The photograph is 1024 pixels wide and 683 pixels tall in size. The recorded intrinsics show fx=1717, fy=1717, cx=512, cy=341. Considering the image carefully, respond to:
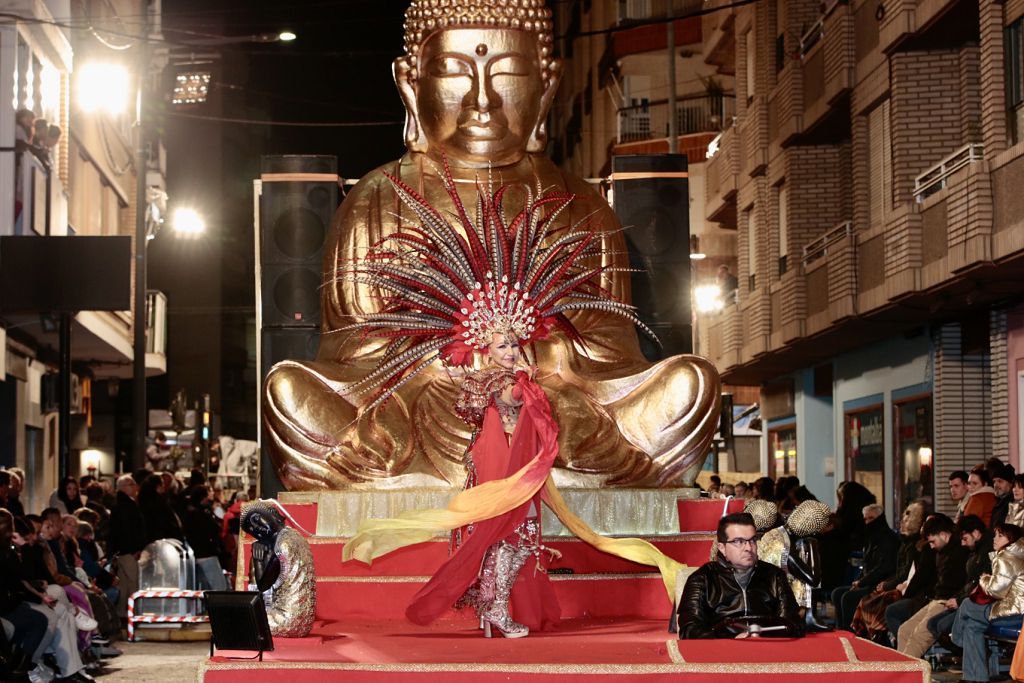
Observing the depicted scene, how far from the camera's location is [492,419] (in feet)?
26.1

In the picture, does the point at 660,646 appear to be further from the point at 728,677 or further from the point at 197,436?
the point at 197,436

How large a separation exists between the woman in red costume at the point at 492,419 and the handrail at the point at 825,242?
37.2ft

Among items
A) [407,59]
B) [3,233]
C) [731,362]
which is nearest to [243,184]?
[731,362]

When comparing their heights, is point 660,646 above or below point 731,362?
below

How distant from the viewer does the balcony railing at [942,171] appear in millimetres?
15109

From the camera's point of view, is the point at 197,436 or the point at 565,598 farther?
the point at 197,436

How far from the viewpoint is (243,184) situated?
159 feet

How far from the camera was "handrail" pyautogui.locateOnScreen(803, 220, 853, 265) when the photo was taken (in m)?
19.5

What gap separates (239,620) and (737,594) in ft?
6.56

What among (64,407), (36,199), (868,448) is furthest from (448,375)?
(868,448)

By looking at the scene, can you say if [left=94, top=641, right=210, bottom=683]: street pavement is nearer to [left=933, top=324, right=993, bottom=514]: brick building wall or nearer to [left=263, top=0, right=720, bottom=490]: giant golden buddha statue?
[left=263, top=0, right=720, bottom=490]: giant golden buddha statue

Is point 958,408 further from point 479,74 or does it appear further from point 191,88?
point 191,88

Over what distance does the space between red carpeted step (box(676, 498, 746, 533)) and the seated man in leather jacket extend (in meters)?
2.64

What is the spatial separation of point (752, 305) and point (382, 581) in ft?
49.6
